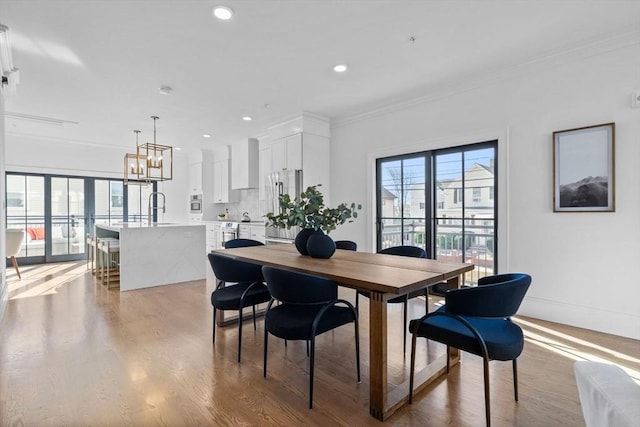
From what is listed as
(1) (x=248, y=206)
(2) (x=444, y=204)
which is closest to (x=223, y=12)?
(2) (x=444, y=204)

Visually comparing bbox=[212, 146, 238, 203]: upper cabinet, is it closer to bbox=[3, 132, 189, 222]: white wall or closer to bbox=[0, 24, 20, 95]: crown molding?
bbox=[3, 132, 189, 222]: white wall

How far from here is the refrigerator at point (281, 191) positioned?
17.2 ft

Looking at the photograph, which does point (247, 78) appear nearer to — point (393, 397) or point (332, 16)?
point (332, 16)

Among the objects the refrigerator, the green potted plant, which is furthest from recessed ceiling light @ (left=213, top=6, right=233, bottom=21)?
the refrigerator

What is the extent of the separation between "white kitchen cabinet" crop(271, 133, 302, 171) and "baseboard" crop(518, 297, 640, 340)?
11.7 feet

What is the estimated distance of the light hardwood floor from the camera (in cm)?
178

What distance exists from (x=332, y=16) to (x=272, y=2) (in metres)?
0.48

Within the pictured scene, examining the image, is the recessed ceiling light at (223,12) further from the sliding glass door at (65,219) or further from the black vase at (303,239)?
the sliding glass door at (65,219)

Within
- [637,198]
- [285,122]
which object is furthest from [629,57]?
[285,122]

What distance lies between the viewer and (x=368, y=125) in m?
4.89

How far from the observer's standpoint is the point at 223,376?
2.20 meters

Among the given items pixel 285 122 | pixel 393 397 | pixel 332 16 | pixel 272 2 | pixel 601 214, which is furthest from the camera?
pixel 285 122

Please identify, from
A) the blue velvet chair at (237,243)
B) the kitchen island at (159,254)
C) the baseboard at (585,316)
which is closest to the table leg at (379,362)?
the blue velvet chair at (237,243)

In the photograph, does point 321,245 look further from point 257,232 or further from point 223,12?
point 257,232
